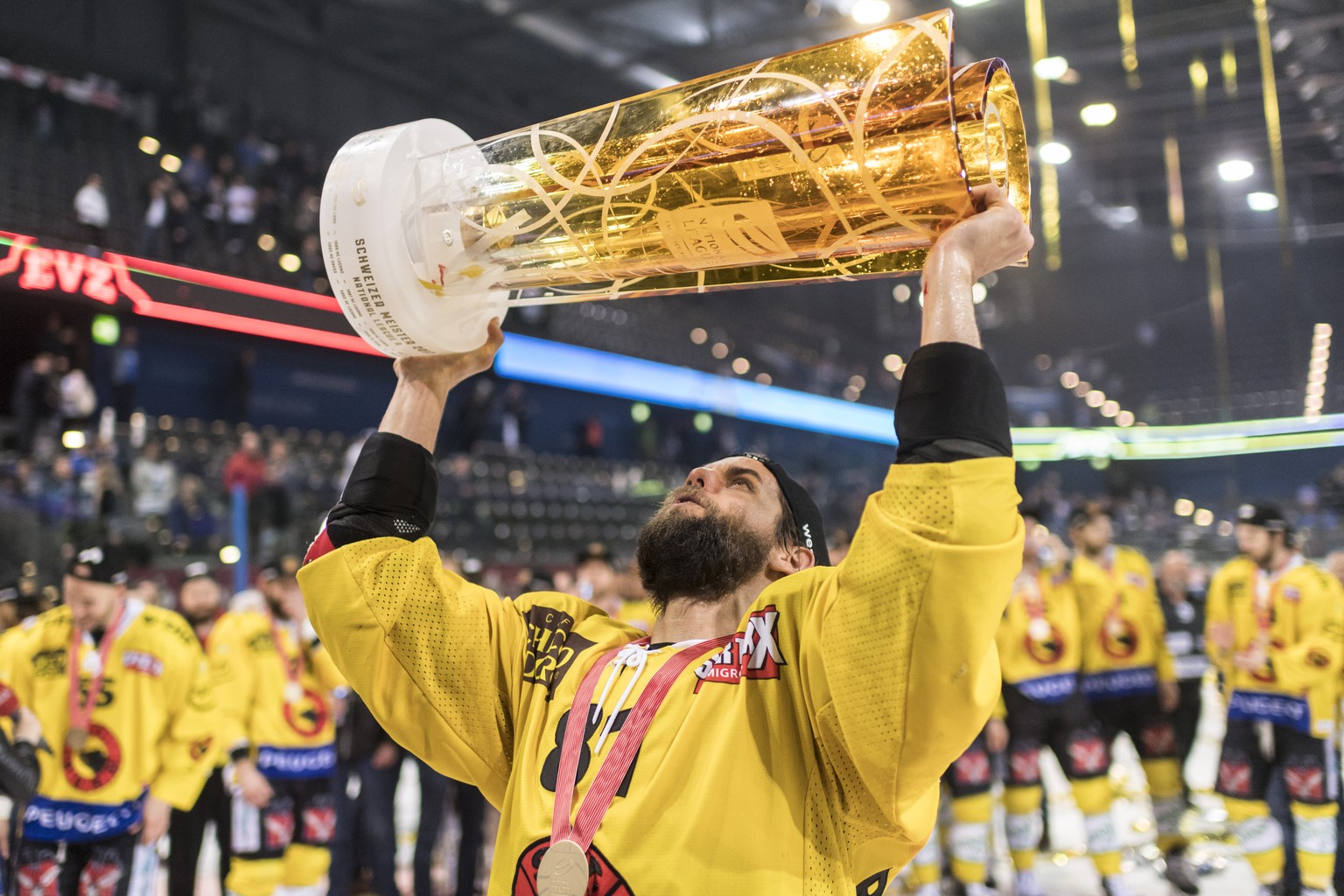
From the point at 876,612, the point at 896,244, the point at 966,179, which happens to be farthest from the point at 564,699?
the point at 966,179

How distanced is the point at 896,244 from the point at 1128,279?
5.72 m

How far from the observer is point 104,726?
153 inches

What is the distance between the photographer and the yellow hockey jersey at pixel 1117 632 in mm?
5387

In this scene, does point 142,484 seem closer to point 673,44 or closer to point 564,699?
point 673,44

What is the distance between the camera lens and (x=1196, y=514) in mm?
6129

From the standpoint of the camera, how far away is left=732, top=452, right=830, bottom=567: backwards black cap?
5.60 feet

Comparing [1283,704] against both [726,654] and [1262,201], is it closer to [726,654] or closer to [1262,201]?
[1262,201]

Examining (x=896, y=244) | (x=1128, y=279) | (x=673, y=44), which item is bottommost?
(x=896, y=244)

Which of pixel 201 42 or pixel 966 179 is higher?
pixel 201 42

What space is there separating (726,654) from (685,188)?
61cm

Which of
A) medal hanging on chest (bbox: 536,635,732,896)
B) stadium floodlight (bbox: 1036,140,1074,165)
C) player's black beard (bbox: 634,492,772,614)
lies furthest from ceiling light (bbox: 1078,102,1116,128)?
medal hanging on chest (bbox: 536,635,732,896)

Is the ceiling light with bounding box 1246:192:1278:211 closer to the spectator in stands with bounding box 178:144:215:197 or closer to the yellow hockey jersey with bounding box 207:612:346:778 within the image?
the yellow hockey jersey with bounding box 207:612:346:778

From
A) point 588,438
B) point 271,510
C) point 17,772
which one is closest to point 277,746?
point 17,772

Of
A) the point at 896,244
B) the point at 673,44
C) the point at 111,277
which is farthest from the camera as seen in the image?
the point at 673,44
